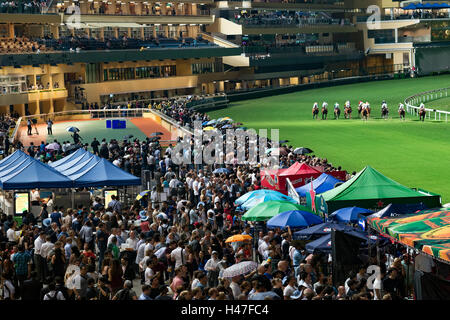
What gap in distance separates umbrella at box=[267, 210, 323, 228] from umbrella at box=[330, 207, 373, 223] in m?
0.39

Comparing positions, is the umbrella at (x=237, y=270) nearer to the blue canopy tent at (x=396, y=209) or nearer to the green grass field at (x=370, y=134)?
the blue canopy tent at (x=396, y=209)

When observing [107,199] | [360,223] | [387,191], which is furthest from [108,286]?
[107,199]

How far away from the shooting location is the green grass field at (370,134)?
33.3m

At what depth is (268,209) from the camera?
1866cm

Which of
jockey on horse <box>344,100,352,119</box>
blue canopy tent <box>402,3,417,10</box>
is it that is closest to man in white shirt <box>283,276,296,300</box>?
jockey on horse <box>344,100,352,119</box>

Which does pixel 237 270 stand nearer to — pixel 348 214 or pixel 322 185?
pixel 348 214

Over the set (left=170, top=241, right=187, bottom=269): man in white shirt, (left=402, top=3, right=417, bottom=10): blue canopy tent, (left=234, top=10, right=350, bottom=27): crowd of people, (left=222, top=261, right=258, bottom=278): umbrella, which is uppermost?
(left=402, top=3, right=417, bottom=10): blue canopy tent

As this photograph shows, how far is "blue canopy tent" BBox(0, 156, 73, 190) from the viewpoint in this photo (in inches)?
921

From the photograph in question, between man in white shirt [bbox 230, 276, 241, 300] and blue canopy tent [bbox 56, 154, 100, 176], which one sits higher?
blue canopy tent [bbox 56, 154, 100, 176]

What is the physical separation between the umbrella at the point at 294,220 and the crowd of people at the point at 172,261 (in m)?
0.22

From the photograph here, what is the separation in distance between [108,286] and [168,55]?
73.4 m

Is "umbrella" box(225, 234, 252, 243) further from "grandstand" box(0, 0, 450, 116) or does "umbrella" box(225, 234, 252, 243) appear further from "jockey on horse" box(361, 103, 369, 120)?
"grandstand" box(0, 0, 450, 116)

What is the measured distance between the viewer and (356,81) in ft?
300
